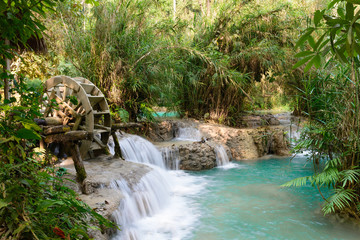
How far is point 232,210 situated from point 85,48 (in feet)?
19.7

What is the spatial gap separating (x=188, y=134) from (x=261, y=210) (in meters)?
5.29

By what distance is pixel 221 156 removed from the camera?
8742 mm

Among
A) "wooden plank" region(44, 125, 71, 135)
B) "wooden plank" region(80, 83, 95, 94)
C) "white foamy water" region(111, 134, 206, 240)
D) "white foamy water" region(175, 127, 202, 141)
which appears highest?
"wooden plank" region(80, 83, 95, 94)

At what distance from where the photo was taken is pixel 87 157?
6.14m

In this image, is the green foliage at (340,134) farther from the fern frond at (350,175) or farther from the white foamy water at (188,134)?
the white foamy water at (188,134)

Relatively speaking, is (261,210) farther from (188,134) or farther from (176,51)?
(176,51)

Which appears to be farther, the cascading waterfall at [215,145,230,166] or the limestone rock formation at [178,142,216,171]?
the cascading waterfall at [215,145,230,166]

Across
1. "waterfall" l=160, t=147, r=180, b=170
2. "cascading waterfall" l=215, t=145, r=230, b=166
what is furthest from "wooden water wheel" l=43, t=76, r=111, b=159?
"cascading waterfall" l=215, t=145, r=230, b=166

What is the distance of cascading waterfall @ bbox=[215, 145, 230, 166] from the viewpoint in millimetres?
8639

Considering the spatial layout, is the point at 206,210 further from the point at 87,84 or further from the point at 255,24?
the point at 255,24

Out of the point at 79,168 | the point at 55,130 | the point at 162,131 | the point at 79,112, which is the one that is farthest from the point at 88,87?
the point at 162,131

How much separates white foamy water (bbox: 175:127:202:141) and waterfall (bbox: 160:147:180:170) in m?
1.96

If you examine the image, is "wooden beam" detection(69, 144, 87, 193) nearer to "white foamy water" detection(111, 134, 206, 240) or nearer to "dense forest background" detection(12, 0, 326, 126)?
"white foamy water" detection(111, 134, 206, 240)

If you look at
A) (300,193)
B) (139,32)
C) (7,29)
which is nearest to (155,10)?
(139,32)
